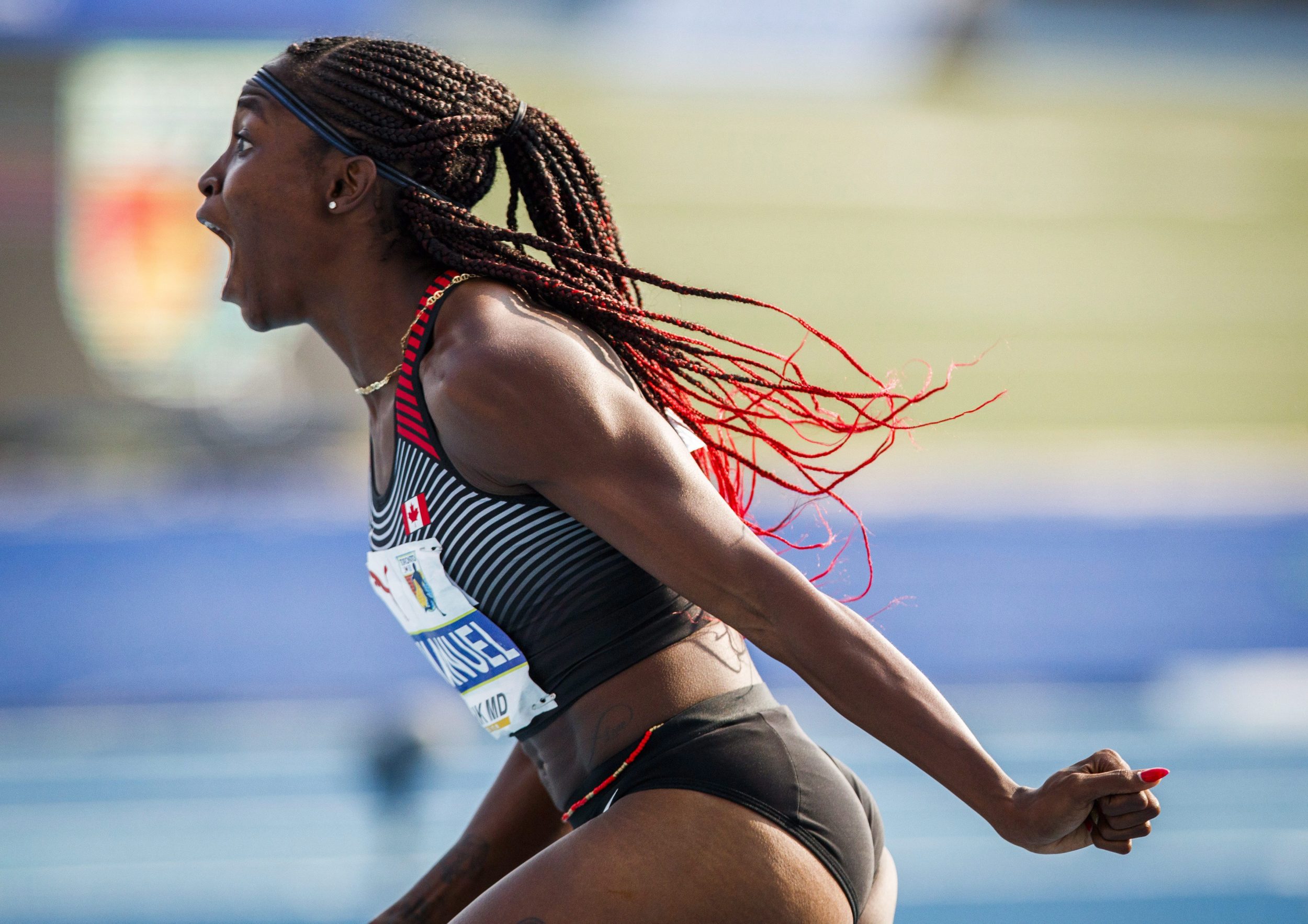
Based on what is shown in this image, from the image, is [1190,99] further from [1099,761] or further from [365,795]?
[1099,761]

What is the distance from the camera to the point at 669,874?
4.74 feet

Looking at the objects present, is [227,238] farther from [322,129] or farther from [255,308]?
[322,129]

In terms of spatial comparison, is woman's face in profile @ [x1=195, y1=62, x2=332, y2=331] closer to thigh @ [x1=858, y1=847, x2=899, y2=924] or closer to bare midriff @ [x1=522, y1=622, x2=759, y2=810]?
bare midriff @ [x1=522, y1=622, x2=759, y2=810]

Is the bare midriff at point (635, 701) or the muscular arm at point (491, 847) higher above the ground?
the bare midriff at point (635, 701)

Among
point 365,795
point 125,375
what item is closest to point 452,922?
point 365,795

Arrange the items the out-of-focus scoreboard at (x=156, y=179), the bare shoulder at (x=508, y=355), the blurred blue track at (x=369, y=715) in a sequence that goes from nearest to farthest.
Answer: the bare shoulder at (x=508, y=355) → the blurred blue track at (x=369, y=715) → the out-of-focus scoreboard at (x=156, y=179)

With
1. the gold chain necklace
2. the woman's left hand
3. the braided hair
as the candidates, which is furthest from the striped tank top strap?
the woman's left hand

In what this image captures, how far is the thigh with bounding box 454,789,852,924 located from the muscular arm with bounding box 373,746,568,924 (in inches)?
18.4

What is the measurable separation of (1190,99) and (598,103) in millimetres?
5984

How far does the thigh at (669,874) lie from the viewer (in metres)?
1.43

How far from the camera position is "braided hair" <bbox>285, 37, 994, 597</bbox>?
68.7 inches

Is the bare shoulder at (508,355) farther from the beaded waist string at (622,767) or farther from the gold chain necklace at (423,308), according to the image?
the beaded waist string at (622,767)

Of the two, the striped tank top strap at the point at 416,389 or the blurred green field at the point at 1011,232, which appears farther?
the blurred green field at the point at 1011,232

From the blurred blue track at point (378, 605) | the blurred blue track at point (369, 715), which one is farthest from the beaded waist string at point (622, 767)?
the blurred blue track at point (378, 605)
